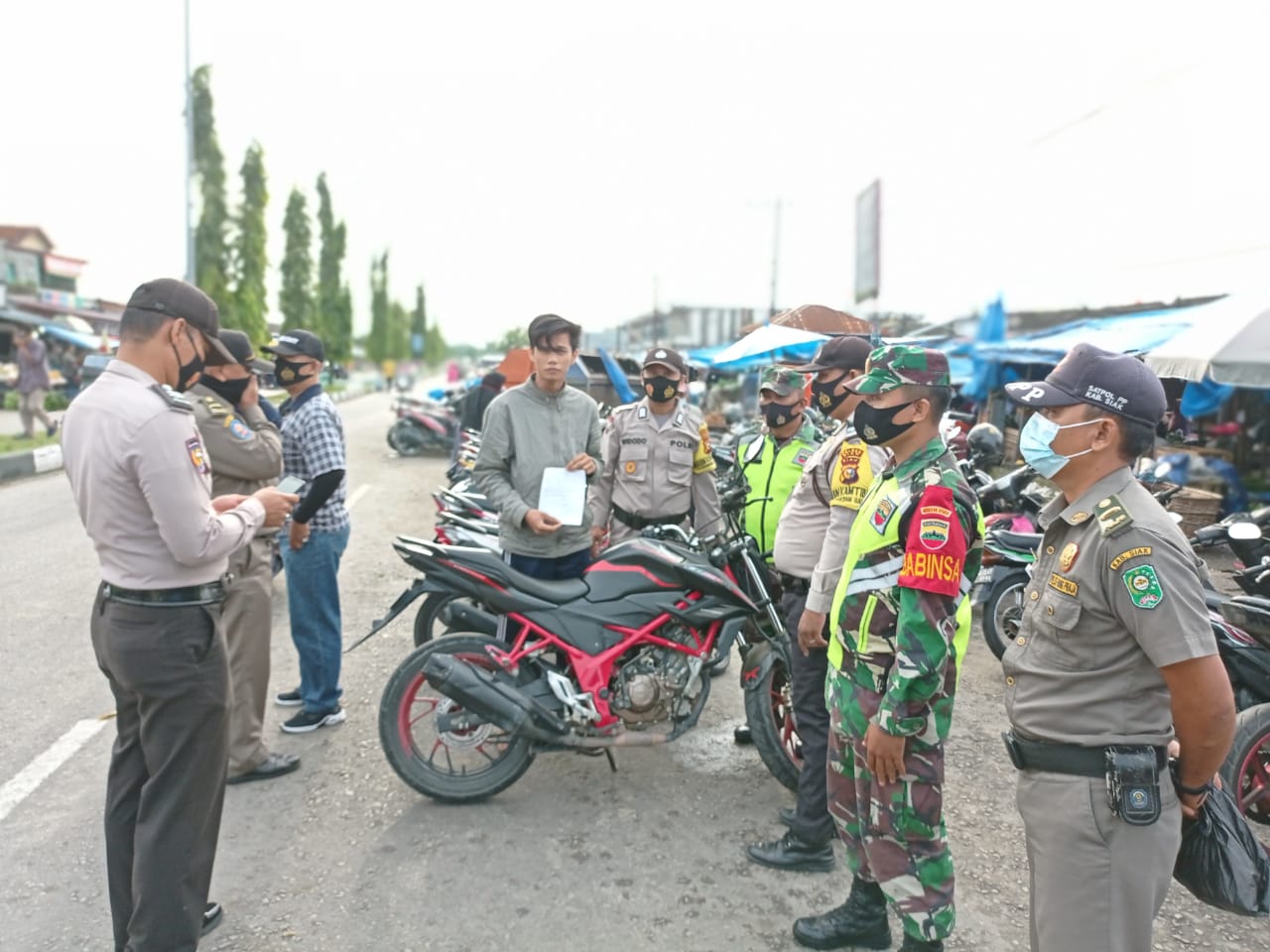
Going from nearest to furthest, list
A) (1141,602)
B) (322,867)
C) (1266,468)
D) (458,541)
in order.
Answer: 1. (1141,602)
2. (322,867)
3. (458,541)
4. (1266,468)

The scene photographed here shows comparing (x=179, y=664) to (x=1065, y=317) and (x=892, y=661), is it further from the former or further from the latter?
(x=1065, y=317)

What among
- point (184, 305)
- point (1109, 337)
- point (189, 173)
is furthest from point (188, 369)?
point (189, 173)

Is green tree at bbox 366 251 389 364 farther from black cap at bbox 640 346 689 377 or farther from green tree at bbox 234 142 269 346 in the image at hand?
black cap at bbox 640 346 689 377

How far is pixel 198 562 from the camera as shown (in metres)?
2.21

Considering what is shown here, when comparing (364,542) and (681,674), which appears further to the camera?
(364,542)

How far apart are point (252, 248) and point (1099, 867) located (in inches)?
1191

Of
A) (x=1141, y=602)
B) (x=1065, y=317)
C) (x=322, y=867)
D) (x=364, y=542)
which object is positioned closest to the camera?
(x=1141, y=602)

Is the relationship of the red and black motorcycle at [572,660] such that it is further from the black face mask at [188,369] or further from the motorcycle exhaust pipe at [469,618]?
the black face mask at [188,369]

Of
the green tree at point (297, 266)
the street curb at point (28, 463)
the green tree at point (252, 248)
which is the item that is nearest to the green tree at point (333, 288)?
the green tree at point (297, 266)

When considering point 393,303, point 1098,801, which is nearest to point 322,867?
point 1098,801

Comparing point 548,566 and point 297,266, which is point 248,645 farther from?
point 297,266

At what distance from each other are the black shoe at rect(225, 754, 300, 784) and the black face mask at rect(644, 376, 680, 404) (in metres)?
2.35

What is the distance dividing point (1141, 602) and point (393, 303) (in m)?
77.4

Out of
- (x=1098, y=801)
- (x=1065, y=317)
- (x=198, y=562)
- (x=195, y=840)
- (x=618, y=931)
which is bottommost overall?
(x=618, y=931)
